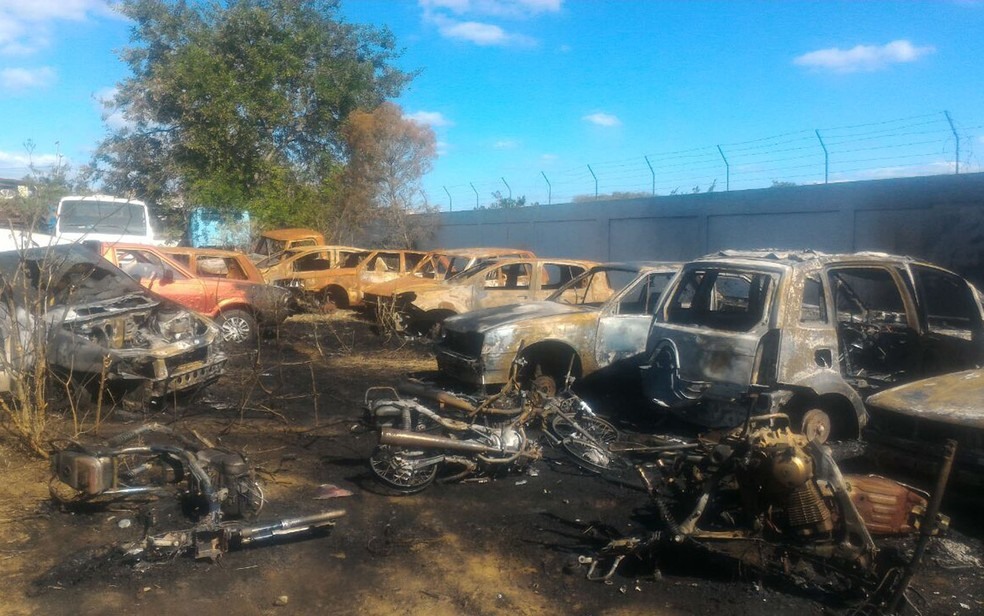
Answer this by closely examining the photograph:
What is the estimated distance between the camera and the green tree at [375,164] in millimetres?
27302

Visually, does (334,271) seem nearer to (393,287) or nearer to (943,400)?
(393,287)

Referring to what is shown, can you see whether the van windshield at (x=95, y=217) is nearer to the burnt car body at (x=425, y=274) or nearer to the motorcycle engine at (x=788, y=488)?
the burnt car body at (x=425, y=274)

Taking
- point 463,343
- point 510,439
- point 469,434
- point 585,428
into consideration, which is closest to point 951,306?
point 585,428

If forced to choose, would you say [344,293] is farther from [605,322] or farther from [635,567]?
[635,567]

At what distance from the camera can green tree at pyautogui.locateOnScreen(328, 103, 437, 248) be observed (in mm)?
27302

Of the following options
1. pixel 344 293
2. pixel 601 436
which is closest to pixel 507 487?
pixel 601 436

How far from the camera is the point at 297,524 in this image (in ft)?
14.9

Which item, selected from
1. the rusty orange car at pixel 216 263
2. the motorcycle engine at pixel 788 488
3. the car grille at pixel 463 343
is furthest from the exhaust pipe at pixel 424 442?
the rusty orange car at pixel 216 263

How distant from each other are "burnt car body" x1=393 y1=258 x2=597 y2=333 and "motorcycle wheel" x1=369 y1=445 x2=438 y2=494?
647cm

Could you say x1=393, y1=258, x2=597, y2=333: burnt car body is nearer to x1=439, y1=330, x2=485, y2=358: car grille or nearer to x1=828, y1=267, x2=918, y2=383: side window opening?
x1=439, y1=330, x2=485, y2=358: car grille

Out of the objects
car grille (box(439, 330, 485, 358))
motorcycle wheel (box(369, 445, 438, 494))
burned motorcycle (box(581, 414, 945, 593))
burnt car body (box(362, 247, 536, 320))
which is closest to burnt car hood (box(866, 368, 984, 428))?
burned motorcycle (box(581, 414, 945, 593))

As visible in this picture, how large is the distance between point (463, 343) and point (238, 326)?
505cm

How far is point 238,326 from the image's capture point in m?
11.6

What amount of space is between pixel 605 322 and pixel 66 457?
5.19 meters
